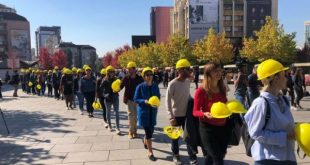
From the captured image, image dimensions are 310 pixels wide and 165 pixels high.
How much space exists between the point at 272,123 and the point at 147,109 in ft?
12.3

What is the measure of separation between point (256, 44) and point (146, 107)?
45817 mm

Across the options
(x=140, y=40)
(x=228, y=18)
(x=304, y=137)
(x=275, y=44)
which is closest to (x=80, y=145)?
(x=304, y=137)

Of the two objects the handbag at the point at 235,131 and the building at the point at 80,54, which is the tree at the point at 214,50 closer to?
the handbag at the point at 235,131

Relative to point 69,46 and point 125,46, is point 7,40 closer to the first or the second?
point 125,46

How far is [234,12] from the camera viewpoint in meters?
94.5

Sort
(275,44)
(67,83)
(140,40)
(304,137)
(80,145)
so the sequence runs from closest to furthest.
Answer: (304,137)
(80,145)
(67,83)
(275,44)
(140,40)

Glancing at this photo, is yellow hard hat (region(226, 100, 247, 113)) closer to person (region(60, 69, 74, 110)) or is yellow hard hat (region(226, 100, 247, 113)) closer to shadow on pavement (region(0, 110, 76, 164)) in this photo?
shadow on pavement (region(0, 110, 76, 164))

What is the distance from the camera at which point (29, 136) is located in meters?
9.27

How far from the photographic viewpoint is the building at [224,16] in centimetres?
8681

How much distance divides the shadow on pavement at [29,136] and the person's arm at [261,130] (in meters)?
4.95

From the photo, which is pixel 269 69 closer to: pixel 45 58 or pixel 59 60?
pixel 45 58

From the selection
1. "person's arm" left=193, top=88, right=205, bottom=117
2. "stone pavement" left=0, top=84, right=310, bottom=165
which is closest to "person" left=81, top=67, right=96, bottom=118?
"stone pavement" left=0, top=84, right=310, bottom=165

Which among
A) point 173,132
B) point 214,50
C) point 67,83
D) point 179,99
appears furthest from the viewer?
point 214,50

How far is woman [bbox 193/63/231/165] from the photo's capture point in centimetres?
423
